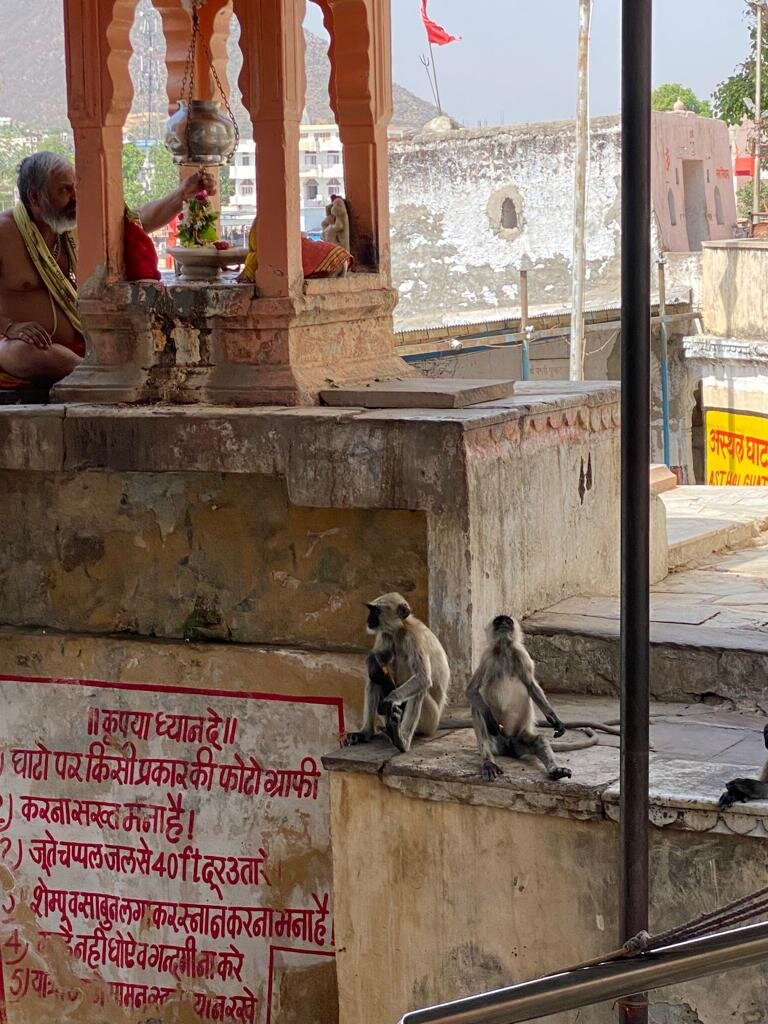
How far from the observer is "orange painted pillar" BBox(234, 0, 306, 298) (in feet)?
18.9

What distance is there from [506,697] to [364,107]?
2841mm

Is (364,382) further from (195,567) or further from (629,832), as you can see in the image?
(629,832)

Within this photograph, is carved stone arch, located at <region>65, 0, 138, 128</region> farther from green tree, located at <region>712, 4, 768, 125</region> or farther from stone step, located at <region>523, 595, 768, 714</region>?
green tree, located at <region>712, 4, 768, 125</region>

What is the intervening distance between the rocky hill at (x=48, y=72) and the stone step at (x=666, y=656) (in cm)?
7949

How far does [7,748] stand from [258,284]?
2.04 m

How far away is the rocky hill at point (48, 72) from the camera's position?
87.1m

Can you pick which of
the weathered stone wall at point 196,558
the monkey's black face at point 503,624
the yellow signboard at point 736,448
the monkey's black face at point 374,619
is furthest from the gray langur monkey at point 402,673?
the yellow signboard at point 736,448

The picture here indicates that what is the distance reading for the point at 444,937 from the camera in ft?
15.1

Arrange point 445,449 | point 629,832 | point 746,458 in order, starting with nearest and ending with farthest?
point 629,832
point 445,449
point 746,458

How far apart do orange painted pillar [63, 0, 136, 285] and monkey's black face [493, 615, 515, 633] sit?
7.70 ft

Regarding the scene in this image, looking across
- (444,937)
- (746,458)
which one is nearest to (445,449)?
(444,937)

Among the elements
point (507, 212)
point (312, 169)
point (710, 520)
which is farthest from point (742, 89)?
point (312, 169)

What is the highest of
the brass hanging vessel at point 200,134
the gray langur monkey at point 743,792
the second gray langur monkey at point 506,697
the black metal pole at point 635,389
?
the brass hanging vessel at point 200,134

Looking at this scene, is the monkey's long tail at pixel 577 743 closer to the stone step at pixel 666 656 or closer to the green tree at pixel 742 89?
the stone step at pixel 666 656
